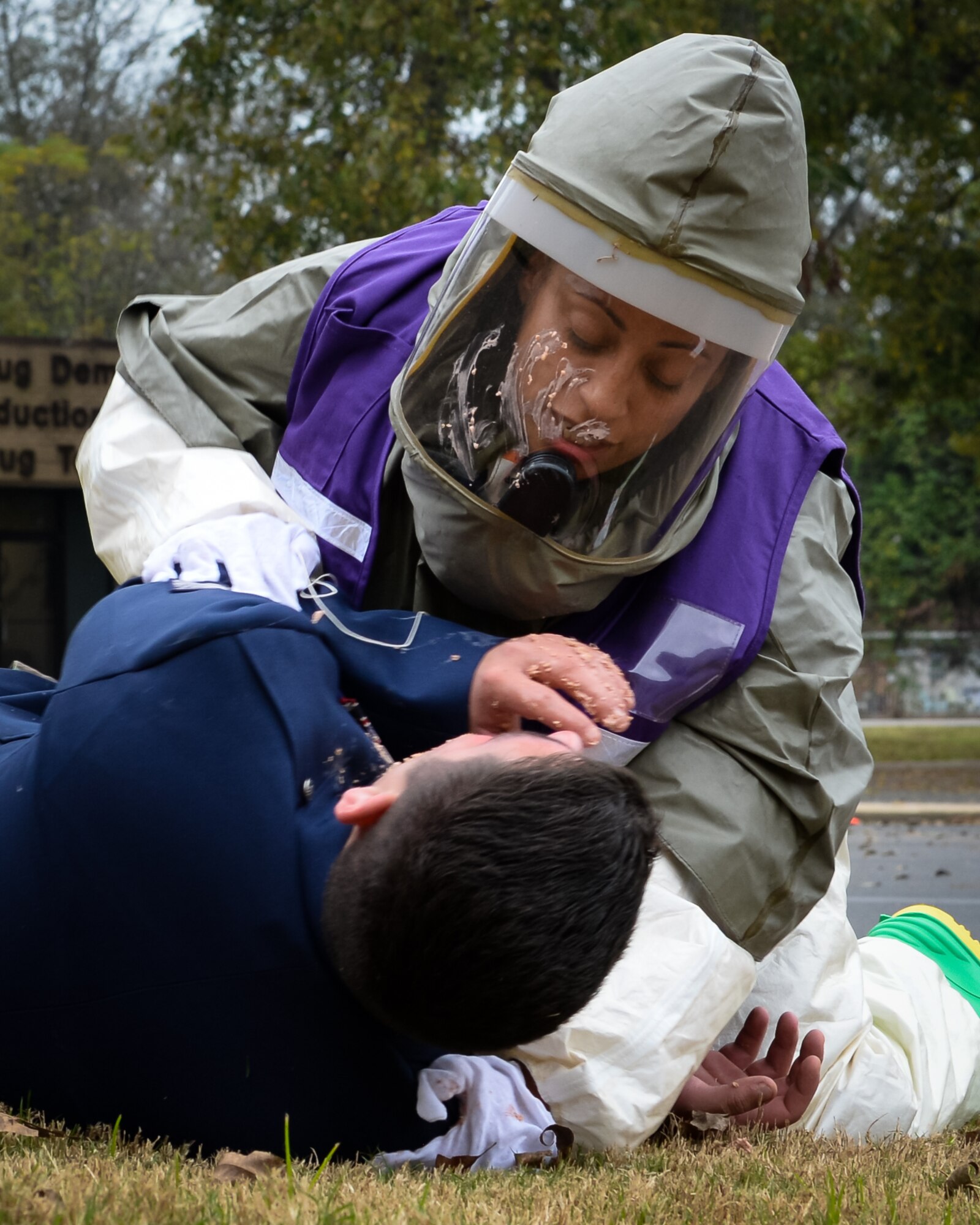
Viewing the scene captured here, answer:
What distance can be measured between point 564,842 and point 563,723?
0.38 m

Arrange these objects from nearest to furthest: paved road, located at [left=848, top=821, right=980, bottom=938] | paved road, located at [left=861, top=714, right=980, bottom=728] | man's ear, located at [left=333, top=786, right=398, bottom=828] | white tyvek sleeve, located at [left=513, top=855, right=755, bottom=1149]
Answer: man's ear, located at [left=333, top=786, right=398, bottom=828]
white tyvek sleeve, located at [left=513, top=855, right=755, bottom=1149]
paved road, located at [left=848, top=821, right=980, bottom=938]
paved road, located at [left=861, top=714, right=980, bottom=728]

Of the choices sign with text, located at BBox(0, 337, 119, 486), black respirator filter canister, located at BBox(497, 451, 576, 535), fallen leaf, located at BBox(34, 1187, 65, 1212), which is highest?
black respirator filter canister, located at BBox(497, 451, 576, 535)

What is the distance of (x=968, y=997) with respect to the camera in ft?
13.0

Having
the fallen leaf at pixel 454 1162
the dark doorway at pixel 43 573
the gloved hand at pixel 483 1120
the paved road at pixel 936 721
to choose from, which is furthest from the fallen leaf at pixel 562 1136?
the paved road at pixel 936 721

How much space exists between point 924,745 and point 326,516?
1806cm

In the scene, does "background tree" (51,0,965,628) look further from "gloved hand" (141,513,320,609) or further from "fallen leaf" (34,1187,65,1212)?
"fallen leaf" (34,1187,65,1212)

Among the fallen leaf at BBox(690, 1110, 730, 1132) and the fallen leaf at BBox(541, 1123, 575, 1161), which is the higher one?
the fallen leaf at BBox(541, 1123, 575, 1161)

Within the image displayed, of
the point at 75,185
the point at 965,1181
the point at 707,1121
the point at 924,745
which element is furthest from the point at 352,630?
the point at 75,185

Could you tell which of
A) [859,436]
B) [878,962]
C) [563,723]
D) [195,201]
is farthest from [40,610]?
[563,723]

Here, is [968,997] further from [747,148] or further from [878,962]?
[747,148]

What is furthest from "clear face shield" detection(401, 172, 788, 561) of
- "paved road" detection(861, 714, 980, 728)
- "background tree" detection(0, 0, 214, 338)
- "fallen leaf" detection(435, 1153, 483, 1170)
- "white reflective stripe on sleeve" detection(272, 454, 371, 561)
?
"paved road" detection(861, 714, 980, 728)

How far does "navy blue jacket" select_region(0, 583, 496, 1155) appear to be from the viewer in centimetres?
221

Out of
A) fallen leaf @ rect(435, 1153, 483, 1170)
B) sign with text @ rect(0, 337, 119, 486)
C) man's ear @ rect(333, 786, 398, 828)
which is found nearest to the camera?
man's ear @ rect(333, 786, 398, 828)

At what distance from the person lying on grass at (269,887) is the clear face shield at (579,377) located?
0.59 m
